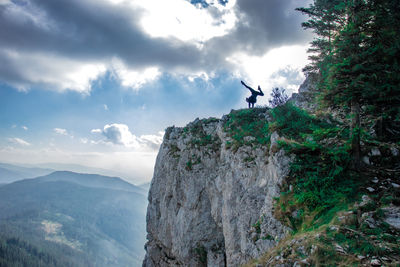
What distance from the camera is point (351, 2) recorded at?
424 inches

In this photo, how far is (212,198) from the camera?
24438 millimetres

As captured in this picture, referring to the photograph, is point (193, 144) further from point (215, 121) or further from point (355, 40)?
point (355, 40)

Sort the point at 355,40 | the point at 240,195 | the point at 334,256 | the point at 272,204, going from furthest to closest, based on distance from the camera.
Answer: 1. the point at 240,195
2. the point at 272,204
3. the point at 355,40
4. the point at 334,256

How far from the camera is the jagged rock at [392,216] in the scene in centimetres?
678

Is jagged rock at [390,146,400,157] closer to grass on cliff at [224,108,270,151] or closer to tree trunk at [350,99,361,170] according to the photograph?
tree trunk at [350,99,361,170]

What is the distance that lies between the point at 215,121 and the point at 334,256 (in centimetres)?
2380

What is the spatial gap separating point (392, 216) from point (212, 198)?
18.6 metres

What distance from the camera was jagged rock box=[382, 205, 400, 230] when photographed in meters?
6.78

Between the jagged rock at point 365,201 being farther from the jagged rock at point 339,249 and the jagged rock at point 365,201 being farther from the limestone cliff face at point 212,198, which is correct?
the limestone cliff face at point 212,198

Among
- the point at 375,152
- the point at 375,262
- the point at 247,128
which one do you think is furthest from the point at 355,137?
the point at 247,128

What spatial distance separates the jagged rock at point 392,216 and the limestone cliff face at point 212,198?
413 centimetres

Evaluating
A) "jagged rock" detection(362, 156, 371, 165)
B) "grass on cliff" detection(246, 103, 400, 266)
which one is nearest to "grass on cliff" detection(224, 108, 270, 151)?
"grass on cliff" detection(246, 103, 400, 266)

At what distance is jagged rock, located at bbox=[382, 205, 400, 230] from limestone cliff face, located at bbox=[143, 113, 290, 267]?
13.5ft

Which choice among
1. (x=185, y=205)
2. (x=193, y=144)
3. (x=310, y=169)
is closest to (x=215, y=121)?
(x=193, y=144)
